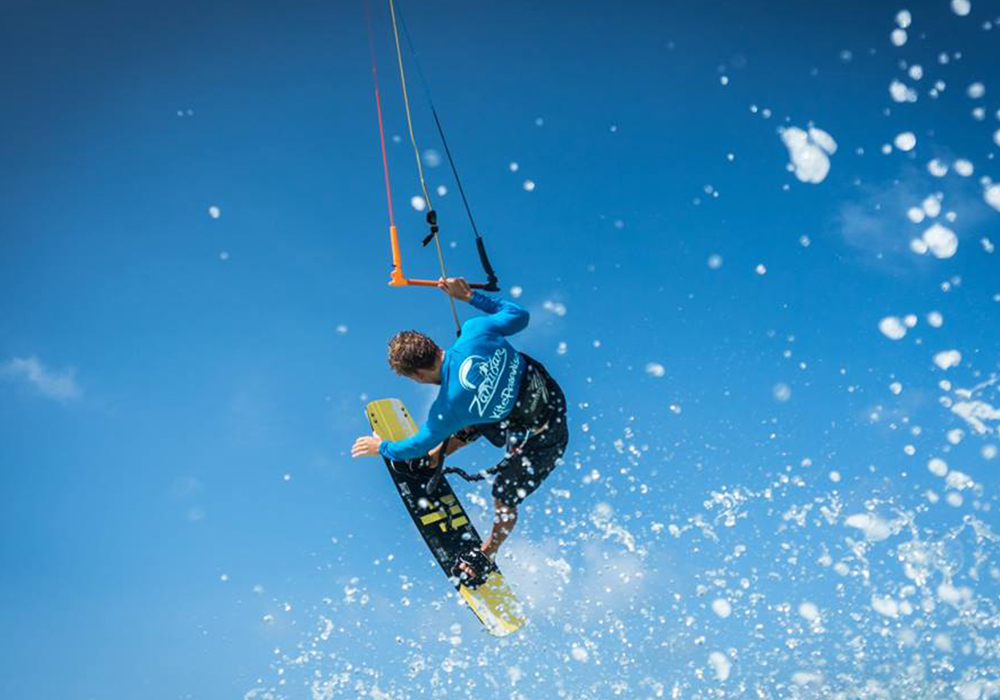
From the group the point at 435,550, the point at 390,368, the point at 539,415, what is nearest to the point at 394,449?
the point at 390,368

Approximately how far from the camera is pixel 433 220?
5398 millimetres

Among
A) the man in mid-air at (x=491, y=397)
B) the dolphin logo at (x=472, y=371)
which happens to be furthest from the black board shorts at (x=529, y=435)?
the dolphin logo at (x=472, y=371)

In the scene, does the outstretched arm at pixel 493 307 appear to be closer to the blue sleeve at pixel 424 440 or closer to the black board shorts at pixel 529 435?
the black board shorts at pixel 529 435

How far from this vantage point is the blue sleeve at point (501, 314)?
4.99 meters

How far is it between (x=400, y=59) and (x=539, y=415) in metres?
2.42

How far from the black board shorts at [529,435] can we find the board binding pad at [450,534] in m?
0.78

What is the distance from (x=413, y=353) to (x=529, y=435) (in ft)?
3.20

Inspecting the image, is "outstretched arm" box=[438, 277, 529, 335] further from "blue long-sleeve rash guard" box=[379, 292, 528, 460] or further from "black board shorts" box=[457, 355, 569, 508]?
"black board shorts" box=[457, 355, 569, 508]

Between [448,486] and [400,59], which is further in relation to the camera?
[448,486]

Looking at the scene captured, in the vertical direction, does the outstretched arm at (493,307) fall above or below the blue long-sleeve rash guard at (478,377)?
above

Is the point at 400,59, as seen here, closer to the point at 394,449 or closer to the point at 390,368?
the point at 390,368

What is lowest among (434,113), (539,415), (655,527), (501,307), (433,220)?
(655,527)

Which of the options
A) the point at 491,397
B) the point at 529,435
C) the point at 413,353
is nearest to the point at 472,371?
the point at 491,397

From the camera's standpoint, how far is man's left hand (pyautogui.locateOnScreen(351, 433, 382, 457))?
5.37 meters
